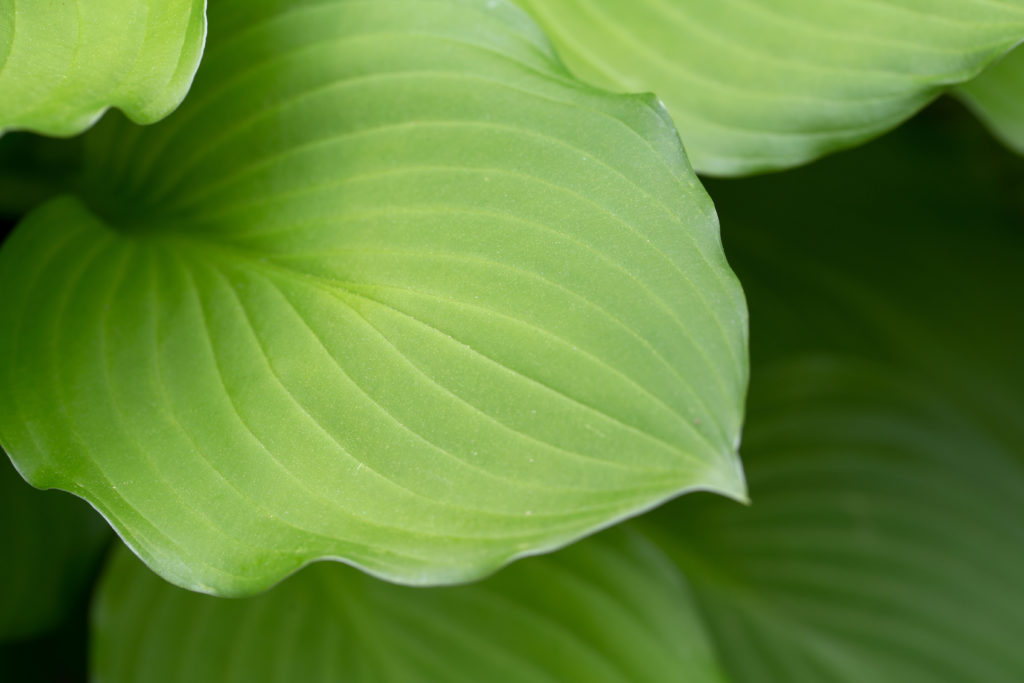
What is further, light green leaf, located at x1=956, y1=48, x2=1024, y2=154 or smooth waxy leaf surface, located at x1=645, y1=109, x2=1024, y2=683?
smooth waxy leaf surface, located at x1=645, y1=109, x2=1024, y2=683

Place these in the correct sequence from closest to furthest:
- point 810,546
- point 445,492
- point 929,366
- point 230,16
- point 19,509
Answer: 1. point 445,492
2. point 230,16
3. point 19,509
4. point 810,546
5. point 929,366

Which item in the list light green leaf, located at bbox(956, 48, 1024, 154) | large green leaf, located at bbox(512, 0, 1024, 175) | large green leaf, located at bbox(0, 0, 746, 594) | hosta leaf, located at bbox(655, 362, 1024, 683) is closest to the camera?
large green leaf, located at bbox(0, 0, 746, 594)

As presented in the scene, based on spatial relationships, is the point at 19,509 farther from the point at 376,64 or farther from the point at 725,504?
the point at 725,504

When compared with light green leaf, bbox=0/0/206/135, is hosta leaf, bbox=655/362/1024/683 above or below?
below

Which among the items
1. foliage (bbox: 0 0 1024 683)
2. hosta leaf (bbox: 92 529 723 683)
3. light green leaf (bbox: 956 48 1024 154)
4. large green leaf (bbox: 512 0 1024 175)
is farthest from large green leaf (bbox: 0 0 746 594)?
light green leaf (bbox: 956 48 1024 154)

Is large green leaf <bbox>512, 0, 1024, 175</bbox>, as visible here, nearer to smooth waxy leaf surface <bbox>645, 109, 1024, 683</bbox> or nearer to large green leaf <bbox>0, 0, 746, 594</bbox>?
large green leaf <bbox>0, 0, 746, 594</bbox>

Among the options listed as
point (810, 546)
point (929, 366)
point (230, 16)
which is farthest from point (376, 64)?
point (929, 366)

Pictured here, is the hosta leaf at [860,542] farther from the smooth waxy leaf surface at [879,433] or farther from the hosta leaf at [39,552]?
the hosta leaf at [39,552]

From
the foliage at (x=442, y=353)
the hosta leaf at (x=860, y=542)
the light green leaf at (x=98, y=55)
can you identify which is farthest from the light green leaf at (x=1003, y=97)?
the light green leaf at (x=98, y=55)
